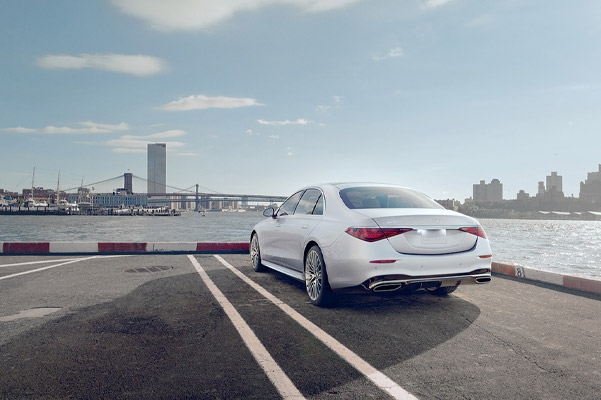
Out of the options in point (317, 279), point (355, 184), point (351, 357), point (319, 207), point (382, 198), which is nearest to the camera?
point (351, 357)

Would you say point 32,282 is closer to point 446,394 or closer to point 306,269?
point 306,269

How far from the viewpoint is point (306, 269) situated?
604cm

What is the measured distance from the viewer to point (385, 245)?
4.95 m

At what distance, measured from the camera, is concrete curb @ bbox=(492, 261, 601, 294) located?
22.1 ft

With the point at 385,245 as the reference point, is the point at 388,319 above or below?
below

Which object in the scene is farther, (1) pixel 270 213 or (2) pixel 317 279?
(1) pixel 270 213

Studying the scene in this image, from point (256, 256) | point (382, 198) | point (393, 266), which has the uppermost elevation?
point (382, 198)

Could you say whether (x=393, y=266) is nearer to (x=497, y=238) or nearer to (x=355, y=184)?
(x=355, y=184)

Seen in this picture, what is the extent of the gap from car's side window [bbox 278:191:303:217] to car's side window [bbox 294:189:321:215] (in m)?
0.20

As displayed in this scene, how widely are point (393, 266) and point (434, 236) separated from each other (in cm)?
63

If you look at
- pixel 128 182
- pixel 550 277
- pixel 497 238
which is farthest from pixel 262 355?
pixel 128 182

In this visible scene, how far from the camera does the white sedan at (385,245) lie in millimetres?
4930

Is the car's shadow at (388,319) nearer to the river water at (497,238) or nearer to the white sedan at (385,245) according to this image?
the white sedan at (385,245)

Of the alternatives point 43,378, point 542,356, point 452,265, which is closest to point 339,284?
point 452,265
